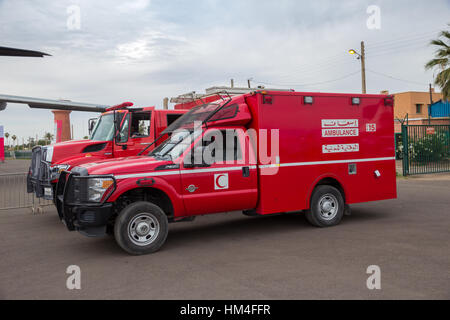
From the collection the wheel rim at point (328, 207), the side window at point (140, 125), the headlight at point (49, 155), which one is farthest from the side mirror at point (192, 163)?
the headlight at point (49, 155)

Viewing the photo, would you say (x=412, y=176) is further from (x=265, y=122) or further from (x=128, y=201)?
(x=128, y=201)

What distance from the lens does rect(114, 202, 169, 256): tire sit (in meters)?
6.46

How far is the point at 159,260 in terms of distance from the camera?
247 inches

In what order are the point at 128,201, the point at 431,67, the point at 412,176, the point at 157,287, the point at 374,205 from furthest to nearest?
the point at 431,67 → the point at 412,176 → the point at 374,205 → the point at 128,201 → the point at 157,287

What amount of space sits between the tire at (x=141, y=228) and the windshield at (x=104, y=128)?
184 inches

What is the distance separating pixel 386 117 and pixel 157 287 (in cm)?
658

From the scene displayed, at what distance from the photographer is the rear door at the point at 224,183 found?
7.07 meters

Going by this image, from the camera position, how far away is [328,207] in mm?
8531

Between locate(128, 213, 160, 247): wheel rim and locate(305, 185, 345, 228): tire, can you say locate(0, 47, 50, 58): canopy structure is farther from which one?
locate(305, 185, 345, 228): tire

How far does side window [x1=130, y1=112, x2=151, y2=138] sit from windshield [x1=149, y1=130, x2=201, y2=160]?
312 centimetres

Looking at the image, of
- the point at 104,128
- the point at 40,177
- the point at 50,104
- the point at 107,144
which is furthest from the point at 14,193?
the point at 50,104

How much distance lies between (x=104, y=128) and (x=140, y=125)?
1020 millimetres
